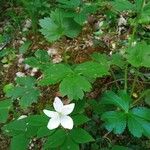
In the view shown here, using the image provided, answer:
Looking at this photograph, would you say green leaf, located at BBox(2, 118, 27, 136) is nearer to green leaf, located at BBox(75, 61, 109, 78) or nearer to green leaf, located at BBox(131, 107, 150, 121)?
green leaf, located at BBox(75, 61, 109, 78)

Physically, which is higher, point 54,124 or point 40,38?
point 54,124

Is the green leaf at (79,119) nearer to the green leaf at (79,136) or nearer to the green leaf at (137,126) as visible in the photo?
the green leaf at (79,136)

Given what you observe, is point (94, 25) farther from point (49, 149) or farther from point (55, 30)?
point (49, 149)

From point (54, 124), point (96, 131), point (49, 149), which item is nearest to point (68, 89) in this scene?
point (54, 124)

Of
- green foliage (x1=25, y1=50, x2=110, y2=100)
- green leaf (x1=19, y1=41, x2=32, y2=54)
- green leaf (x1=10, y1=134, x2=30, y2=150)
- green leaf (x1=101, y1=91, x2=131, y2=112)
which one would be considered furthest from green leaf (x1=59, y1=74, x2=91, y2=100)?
green leaf (x1=19, y1=41, x2=32, y2=54)

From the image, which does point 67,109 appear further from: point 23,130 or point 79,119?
point 23,130

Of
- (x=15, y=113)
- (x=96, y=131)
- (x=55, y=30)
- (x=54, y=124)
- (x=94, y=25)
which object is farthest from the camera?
(x=94, y=25)

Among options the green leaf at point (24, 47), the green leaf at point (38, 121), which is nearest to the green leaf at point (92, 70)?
the green leaf at point (38, 121)
